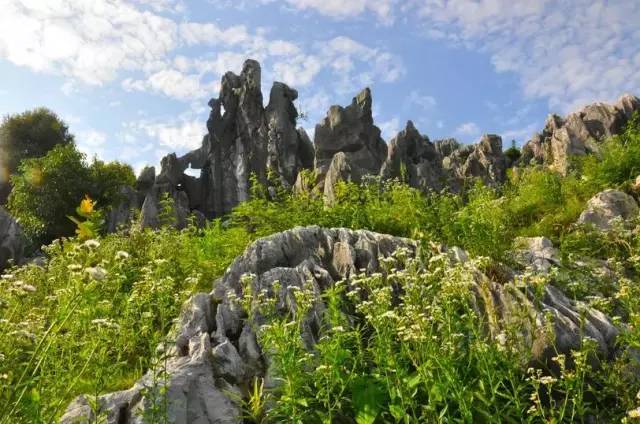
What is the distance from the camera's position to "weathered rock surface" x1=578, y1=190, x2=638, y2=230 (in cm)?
945

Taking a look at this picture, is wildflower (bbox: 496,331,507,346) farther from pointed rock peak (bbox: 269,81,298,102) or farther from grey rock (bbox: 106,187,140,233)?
pointed rock peak (bbox: 269,81,298,102)

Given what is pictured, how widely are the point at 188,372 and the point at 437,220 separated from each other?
490cm

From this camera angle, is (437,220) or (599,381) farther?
(437,220)

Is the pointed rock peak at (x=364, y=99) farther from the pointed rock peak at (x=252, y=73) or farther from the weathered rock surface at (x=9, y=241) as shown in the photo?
the weathered rock surface at (x=9, y=241)

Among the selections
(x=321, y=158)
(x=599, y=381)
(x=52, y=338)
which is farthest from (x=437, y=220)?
(x=321, y=158)

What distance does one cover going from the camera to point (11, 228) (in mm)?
21812

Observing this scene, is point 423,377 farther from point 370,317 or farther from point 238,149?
point 238,149

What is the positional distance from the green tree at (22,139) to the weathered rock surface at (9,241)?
114ft

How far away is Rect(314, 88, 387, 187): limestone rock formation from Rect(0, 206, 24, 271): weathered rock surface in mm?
30771

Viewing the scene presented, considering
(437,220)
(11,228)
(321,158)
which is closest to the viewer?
(437,220)

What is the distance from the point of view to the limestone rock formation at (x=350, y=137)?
169 feet

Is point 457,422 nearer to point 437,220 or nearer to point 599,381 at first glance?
point 599,381

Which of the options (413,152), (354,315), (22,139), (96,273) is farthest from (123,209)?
(96,273)

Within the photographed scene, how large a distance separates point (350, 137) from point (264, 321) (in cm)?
4753
